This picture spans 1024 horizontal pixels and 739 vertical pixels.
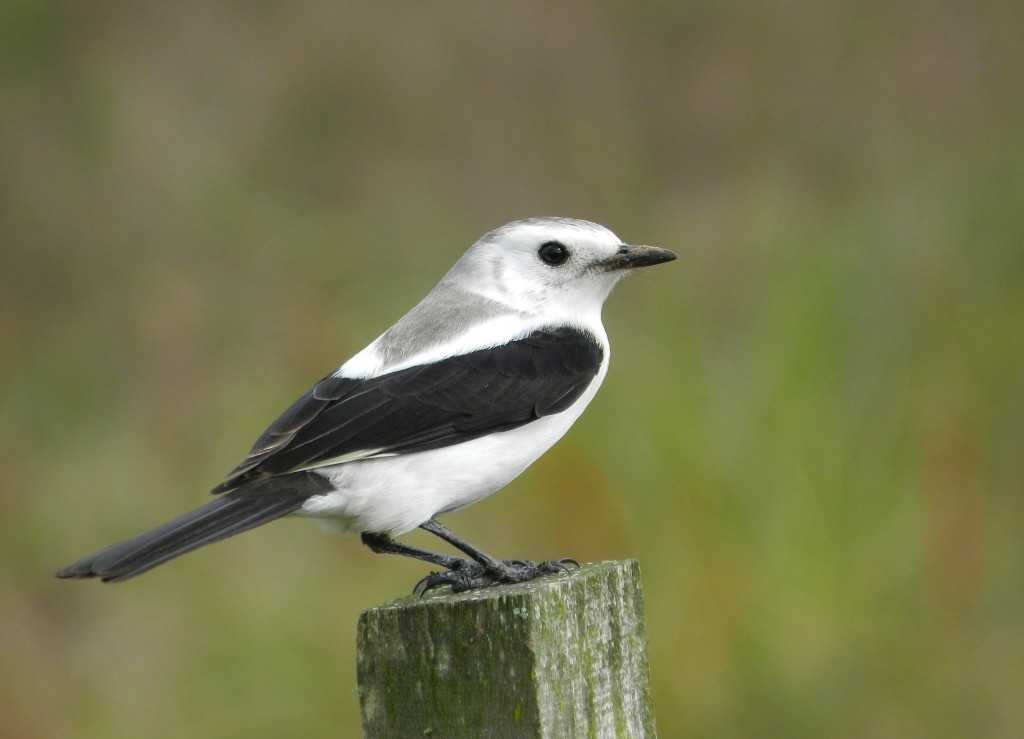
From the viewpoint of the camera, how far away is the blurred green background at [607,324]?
530 cm

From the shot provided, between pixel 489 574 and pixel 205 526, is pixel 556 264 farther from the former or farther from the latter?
pixel 205 526

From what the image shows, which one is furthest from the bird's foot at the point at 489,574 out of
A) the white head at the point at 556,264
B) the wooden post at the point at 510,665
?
the white head at the point at 556,264

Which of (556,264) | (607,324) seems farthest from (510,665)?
(607,324)

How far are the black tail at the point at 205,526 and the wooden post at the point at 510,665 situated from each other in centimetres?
67

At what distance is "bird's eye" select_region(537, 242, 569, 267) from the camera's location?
13.2 ft

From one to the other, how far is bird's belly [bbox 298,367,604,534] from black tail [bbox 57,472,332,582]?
0.21 feet

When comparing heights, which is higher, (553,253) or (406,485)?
(553,253)

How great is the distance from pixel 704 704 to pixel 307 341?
2641 millimetres

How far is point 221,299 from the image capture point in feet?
21.2

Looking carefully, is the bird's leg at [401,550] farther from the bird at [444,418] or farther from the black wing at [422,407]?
the black wing at [422,407]

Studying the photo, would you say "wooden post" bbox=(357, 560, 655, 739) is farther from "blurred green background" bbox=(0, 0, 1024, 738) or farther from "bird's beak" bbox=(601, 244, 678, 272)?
"blurred green background" bbox=(0, 0, 1024, 738)

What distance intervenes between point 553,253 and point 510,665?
1.98 m

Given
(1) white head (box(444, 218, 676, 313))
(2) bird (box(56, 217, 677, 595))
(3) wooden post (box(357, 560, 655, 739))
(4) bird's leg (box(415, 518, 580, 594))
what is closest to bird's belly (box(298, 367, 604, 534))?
(2) bird (box(56, 217, 677, 595))

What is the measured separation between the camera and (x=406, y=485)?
335cm
